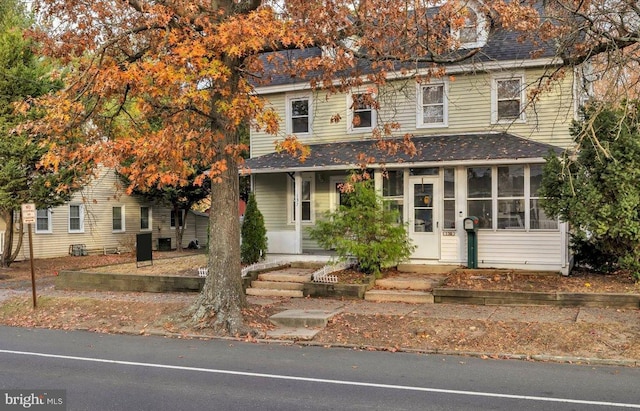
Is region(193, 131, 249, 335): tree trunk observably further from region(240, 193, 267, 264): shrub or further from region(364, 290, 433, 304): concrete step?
region(240, 193, 267, 264): shrub

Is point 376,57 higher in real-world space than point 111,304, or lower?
higher

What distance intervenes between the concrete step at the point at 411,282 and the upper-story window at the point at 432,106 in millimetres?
5390

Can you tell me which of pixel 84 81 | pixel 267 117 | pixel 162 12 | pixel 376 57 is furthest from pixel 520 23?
pixel 84 81

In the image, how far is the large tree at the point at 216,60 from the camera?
966 centimetres

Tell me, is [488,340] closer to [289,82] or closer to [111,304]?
[111,304]

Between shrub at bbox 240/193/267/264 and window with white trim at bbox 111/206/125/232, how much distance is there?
15.4 metres

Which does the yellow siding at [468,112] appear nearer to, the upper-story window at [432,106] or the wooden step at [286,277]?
the upper-story window at [432,106]

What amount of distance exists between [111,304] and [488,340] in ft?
29.7

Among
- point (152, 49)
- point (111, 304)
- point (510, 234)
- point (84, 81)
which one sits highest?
point (152, 49)

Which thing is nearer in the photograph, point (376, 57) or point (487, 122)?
point (376, 57)

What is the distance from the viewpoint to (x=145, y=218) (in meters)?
32.0

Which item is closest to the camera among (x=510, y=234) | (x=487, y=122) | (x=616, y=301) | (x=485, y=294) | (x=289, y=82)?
(x=616, y=301)

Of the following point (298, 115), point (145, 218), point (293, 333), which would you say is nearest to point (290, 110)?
point (298, 115)

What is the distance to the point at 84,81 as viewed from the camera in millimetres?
11016
